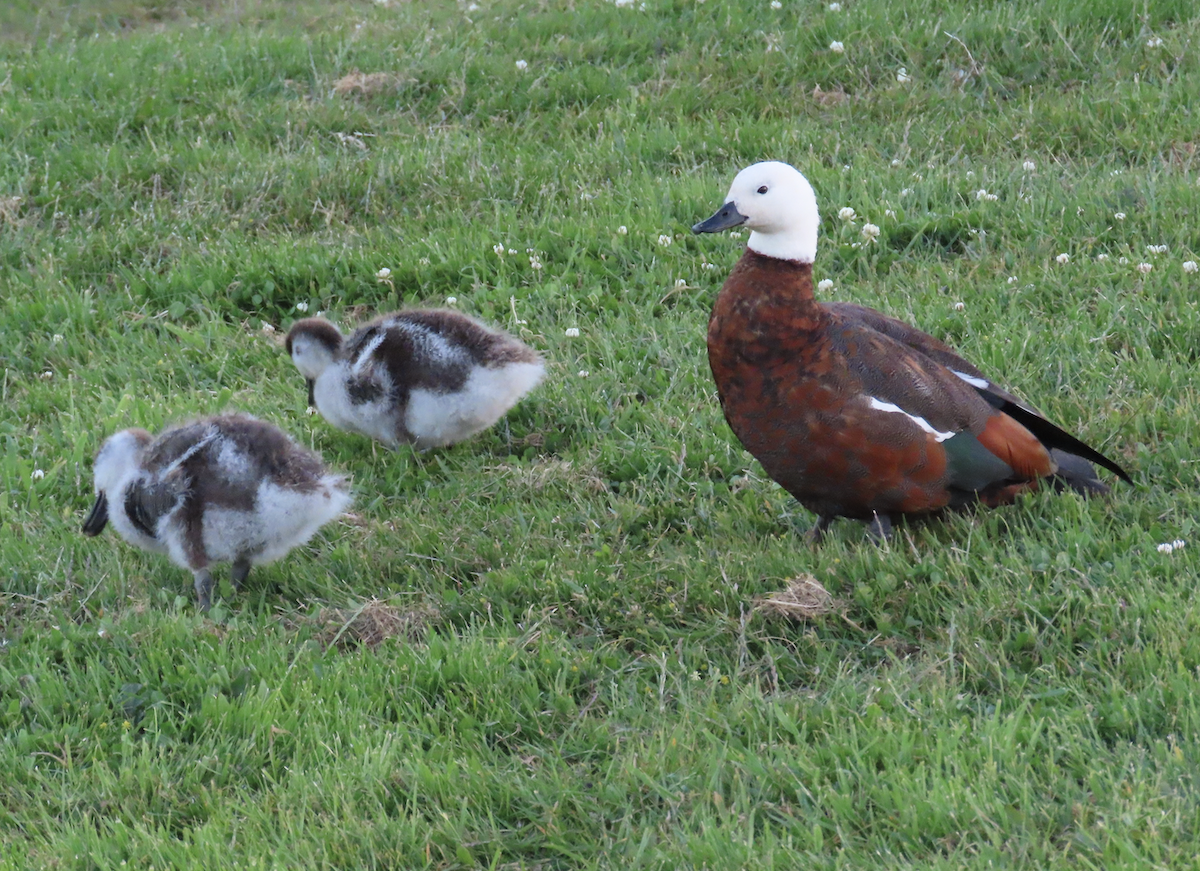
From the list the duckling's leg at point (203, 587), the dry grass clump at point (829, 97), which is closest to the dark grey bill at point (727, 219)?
the duckling's leg at point (203, 587)

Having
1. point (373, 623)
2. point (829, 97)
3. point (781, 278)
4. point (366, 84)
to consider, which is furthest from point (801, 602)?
point (366, 84)

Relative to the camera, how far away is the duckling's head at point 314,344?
19.9ft

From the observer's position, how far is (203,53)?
1025 cm

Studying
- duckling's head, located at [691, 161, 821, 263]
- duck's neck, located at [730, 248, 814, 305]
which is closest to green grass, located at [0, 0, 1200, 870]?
duck's neck, located at [730, 248, 814, 305]

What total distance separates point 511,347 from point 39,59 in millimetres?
6731

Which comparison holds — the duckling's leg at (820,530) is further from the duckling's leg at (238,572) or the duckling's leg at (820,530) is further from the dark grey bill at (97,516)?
the dark grey bill at (97,516)

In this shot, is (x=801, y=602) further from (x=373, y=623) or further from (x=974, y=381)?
(x=373, y=623)

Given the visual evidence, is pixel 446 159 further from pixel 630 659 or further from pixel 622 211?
pixel 630 659

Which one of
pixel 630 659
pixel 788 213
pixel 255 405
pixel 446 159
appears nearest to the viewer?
pixel 630 659

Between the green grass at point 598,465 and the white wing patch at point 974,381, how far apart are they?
562mm

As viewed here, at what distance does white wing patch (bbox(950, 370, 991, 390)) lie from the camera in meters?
5.03

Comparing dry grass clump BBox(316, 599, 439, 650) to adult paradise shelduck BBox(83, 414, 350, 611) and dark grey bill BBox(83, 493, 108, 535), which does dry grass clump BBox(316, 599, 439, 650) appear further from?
dark grey bill BBox(83, 493, 108, 535)

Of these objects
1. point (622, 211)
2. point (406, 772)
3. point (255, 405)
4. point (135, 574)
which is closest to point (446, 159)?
point (622, 211)

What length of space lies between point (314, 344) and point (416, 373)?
0.55 meters
